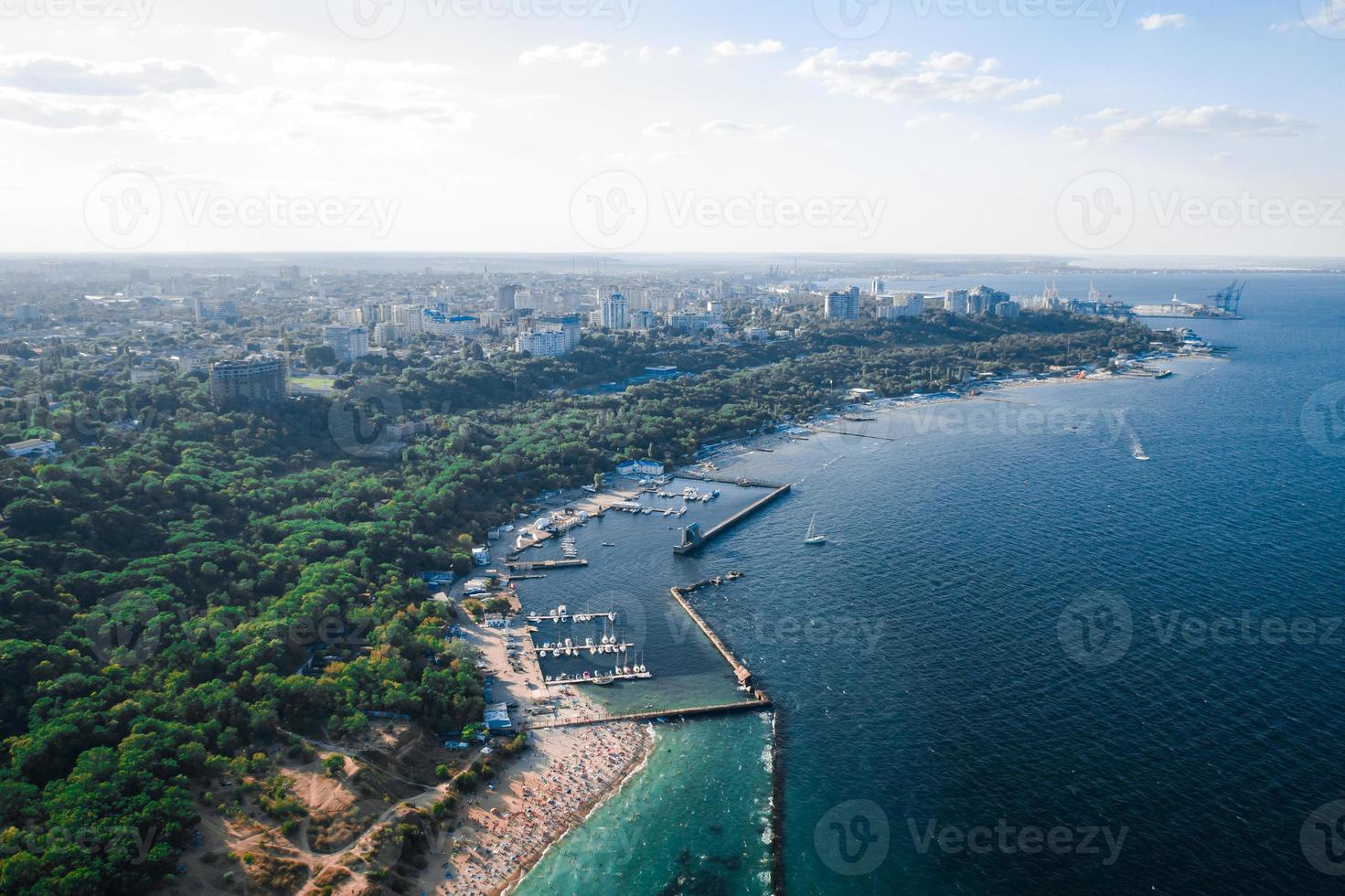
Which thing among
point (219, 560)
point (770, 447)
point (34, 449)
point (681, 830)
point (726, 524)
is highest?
point (34, 449)

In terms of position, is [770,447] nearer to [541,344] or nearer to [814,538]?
[814,538]

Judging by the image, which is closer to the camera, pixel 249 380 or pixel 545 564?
pixel 545 564

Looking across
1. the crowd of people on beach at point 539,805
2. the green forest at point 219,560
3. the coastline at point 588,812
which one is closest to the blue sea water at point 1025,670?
the coastline at point 588,812

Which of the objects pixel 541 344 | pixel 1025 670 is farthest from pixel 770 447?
pixel 1025 670

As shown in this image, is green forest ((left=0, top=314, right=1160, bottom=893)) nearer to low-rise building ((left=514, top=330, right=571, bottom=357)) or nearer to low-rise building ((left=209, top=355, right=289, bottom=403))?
low-rise building ((left=209, top=355, right=289, bottom=403))

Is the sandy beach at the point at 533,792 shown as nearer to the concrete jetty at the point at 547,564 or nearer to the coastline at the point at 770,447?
the coastline at the point at 770,447

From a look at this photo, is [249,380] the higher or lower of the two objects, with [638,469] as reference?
higher
